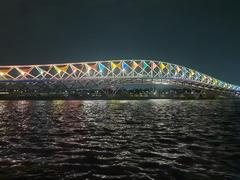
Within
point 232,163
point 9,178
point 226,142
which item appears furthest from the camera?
point 226,142

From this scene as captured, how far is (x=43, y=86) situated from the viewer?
176 meters

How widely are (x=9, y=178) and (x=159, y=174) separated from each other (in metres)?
6.05

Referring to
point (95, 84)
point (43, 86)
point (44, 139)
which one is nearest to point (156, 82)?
point (95, 84)

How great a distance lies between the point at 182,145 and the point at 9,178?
1137 centimetres

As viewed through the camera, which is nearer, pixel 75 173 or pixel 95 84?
pixel 75 173

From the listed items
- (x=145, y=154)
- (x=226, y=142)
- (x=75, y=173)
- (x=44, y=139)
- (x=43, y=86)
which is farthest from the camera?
(x=43, y=86)

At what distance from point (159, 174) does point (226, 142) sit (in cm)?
972

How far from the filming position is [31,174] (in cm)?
1366

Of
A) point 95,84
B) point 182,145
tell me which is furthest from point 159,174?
point 95,84

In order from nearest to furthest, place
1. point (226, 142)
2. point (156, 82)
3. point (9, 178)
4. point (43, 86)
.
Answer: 1. point (9, 178)
2. point (226, 142)
3. point (43, 86)
4. point (156, 82)

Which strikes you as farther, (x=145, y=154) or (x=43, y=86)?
(x=43, y=86)

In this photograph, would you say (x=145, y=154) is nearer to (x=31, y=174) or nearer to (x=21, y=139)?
(x=31, y=174)

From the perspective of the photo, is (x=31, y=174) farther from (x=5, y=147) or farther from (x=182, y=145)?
(x=182, y=145)

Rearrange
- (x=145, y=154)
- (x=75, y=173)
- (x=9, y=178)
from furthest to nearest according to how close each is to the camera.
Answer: (x=145, y=154) → (x=75, y=173) → (x=9, y=178)
